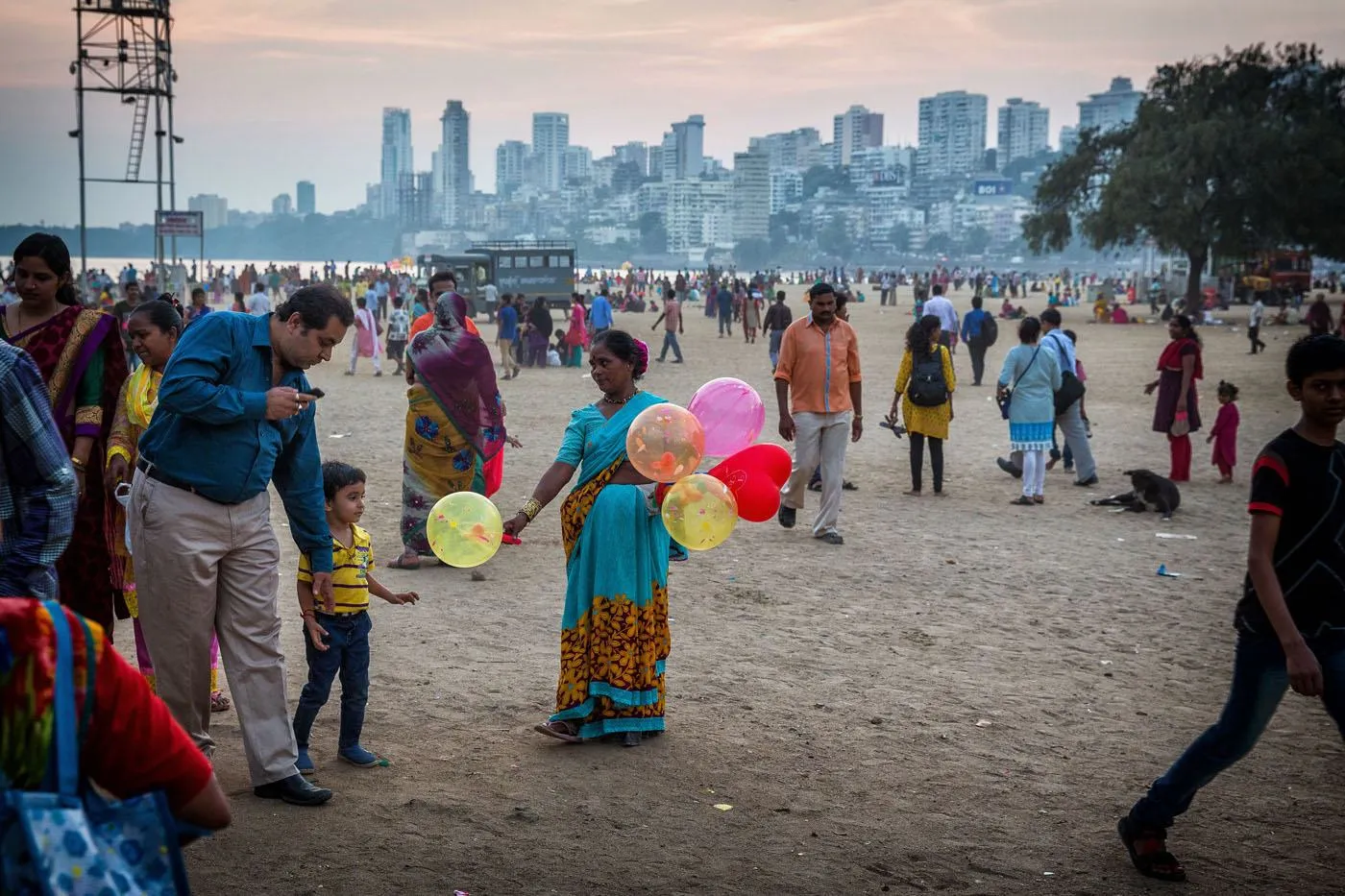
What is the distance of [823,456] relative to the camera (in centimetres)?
904

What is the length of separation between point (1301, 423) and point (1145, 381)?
19.9 meters

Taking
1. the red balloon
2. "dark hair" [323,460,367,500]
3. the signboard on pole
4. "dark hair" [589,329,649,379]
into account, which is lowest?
"dark hair" [323,460,367,500]

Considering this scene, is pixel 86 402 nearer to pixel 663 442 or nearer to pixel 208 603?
pixel 208 603

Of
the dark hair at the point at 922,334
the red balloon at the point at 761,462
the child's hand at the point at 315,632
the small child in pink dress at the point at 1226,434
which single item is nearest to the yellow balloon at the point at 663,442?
the red balloon at the point at 761,462

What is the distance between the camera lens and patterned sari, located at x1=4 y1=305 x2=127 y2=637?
13.4 feet

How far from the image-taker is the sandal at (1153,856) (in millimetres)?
3939

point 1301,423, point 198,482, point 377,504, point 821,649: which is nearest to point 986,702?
point 821,649

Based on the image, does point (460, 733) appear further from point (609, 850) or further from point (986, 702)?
point (986, 702)

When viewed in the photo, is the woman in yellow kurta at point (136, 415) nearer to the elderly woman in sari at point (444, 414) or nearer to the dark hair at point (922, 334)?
the elderly woman in sari at point (444, 414)

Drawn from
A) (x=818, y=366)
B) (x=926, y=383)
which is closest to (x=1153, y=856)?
(x=818, y=366)

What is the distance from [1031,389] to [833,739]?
621 centimetres

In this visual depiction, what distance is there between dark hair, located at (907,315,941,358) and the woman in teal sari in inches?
234

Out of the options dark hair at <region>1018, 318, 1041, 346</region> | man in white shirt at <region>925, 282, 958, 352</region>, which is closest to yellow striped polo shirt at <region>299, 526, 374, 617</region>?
dark hair at <region>1018, 318, 1041, 346</region>

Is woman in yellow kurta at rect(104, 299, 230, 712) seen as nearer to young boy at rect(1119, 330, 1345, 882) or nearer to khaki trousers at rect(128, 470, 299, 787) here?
khaki trousers at rect(128, 470, 299, 787)
